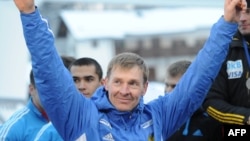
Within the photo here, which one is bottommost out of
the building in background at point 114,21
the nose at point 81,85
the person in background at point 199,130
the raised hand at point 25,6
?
the building in background at point 114,21

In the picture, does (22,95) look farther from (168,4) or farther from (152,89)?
(152,89)

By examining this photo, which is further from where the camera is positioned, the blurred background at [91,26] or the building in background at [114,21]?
the building in background at [114,21]

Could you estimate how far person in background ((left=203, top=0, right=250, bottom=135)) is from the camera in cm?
437

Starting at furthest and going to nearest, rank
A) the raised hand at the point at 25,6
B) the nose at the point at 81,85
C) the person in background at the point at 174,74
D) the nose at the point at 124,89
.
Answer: the nose at the point at 81,85 → the person in background at the point at 174,74 → the nose at the point at 124,89 → the raised hand at the point at 25,6

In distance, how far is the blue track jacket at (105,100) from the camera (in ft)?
10.8

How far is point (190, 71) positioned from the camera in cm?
368

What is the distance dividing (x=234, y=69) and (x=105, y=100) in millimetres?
1112

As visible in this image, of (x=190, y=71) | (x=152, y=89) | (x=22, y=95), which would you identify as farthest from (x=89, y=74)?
(x=22, y=95)

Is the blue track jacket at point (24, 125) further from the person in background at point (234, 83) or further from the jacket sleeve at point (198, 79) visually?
the jacket sleeve at point (198, 79)

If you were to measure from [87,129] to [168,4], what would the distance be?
378 inches

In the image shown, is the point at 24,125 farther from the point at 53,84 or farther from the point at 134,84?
the point at 53,84

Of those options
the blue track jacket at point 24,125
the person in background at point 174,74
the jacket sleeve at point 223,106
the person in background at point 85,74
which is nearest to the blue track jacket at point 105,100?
the jacket sleeve at point 223,106

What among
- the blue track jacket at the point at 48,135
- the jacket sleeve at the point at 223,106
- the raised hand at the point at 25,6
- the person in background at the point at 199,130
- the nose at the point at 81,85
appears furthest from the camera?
the nose at the point at 81,85

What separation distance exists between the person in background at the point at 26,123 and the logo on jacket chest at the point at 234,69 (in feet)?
4.30
